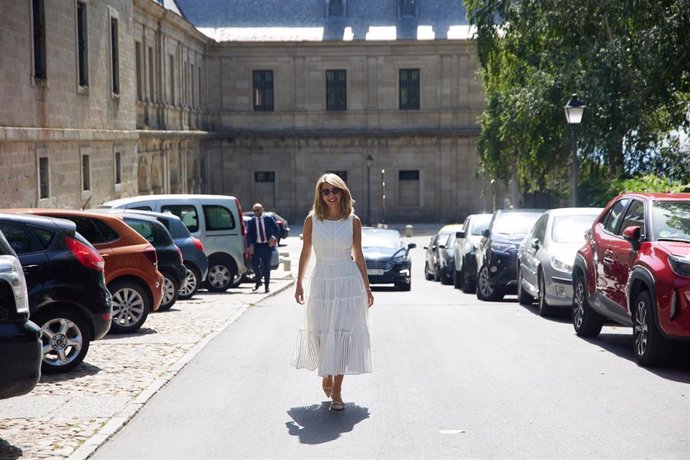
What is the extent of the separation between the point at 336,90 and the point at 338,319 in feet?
181

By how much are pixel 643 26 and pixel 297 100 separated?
34.7m

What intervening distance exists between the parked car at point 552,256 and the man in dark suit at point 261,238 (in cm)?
615

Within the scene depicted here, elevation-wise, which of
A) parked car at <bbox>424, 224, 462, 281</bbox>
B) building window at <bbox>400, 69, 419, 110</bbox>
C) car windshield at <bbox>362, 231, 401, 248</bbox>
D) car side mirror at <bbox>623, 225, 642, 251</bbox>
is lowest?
parked car at <bbox>424, 224, 462, 281</bbox>

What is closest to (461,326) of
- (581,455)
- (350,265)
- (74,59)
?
(350,265)

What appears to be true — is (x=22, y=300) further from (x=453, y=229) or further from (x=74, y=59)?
(x=453, y=229)

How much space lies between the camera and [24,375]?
8.30 meters

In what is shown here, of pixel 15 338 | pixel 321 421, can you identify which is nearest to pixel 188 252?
pixel 321 421

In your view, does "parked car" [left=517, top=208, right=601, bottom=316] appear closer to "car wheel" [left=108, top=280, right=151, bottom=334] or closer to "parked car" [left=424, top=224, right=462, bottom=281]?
"car wheel" [left=108, top=280, right=151, bottom=334]

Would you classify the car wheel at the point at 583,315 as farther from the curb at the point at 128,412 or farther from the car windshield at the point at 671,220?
the curb at the point at 128,412

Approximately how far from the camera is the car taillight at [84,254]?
39.1 feet

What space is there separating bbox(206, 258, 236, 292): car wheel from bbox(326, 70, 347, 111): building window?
130ft

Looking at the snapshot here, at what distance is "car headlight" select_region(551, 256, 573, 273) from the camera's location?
1678 centimetres

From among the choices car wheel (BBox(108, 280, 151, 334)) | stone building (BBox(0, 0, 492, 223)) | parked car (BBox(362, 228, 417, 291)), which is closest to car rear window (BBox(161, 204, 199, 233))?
parked car (BBox(362, 228, 417, 291))

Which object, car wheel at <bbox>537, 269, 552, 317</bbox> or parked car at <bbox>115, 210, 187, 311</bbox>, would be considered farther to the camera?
parked car at <bbox>115, 210, 187, 311</bbox>
